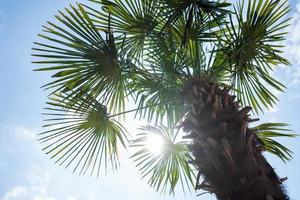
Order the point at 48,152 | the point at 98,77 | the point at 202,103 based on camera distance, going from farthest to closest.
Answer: the point at 98,77, the point at 48,152, the point at 202,103

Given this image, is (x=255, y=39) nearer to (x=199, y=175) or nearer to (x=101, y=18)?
(x=101, y=18)

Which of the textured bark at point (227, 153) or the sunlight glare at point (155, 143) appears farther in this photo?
the sunlight glare at point (155, 143)

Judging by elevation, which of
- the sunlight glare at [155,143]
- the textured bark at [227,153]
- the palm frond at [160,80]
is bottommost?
the textured bark at [227,153]

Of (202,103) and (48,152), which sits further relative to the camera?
(48,152)

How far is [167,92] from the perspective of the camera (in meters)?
5.58

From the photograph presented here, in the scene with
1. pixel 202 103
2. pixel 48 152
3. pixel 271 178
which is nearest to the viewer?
pixel 271 178

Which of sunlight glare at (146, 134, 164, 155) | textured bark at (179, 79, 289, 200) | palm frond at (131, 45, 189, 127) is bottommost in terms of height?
Answer: textured bark at (179, 79, 289, 200)

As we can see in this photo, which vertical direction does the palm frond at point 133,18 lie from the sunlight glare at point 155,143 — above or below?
above

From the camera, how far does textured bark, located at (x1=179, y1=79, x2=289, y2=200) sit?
275 cm

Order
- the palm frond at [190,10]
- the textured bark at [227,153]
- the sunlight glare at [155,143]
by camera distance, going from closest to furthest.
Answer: the textured bark at [227,153] < the palm frond at [190,10] < the sunlight glare at [155,143]

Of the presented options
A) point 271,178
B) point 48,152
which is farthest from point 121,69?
point 271,178

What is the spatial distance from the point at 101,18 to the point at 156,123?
2180 millimetres

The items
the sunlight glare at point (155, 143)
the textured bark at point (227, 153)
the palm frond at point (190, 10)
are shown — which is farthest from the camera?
the sunlight glare at point (155, 143)

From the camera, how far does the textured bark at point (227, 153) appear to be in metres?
2.75
